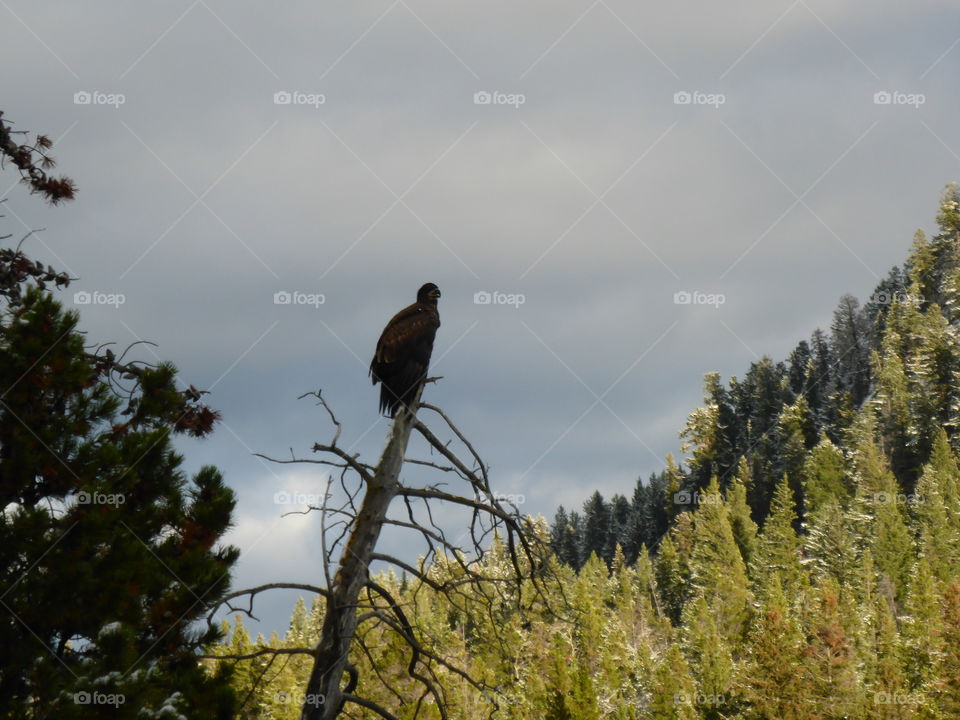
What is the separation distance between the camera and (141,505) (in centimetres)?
985

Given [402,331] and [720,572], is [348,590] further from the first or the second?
[720,572]

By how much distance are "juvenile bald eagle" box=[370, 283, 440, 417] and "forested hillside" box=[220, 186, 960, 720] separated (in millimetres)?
1691

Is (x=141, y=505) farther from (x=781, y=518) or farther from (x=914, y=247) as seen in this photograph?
(x=914, y=247)

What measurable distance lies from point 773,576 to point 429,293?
52.8 meters

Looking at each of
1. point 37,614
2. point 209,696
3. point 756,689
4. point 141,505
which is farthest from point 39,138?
point 756,689

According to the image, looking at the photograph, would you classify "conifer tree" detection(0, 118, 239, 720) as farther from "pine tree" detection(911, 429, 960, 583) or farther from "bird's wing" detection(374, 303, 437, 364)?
"pine tree" detection(911, 429, 960, 583)

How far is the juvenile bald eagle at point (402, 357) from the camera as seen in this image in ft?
29.3

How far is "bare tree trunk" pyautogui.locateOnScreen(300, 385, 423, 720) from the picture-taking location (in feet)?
22.7

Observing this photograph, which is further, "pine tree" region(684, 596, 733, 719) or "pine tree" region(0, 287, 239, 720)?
"pine tree" region(684, 596, 733, 719)

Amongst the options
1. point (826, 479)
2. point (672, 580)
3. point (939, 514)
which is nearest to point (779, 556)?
point (939, 514)

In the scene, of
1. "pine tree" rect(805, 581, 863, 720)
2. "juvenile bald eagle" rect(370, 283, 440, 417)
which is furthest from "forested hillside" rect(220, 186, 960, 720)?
"juvenile bald eagle" rect(370, 283, 440, 417)

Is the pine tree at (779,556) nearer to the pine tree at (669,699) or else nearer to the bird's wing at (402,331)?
the pine tree at (669,699)

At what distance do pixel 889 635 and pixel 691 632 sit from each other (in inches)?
391

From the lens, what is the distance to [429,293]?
9.96m
